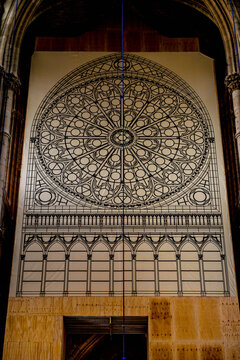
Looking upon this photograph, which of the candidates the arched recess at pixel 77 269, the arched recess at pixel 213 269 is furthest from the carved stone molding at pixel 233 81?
the arched recess at pixel 77 269

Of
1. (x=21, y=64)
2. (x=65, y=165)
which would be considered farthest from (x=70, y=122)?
(x=21, y=64)

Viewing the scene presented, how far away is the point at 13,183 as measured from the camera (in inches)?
491

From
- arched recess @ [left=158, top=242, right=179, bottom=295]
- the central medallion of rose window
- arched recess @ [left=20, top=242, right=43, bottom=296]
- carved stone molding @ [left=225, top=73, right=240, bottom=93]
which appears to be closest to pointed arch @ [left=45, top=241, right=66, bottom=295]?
arched recess @ [left=20, top=242, right=43, bottom=296]

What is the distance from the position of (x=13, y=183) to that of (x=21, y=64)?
11.3 ft

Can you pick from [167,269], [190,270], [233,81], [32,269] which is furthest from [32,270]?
[233,81]

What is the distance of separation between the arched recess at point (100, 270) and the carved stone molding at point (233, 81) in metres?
4.67

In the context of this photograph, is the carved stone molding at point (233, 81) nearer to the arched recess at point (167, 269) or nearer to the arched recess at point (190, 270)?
the arched recess at point (190, 270)

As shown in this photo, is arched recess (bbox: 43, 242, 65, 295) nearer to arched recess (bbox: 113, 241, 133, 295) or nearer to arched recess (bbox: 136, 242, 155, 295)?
arched recess (bbox: 113, 241, 133, 295)

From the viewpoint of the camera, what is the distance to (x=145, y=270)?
38.1 feet

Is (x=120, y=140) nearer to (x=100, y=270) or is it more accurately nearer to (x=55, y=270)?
(x=100, y=270)

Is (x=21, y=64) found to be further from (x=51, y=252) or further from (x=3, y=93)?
(x=51, y=252)

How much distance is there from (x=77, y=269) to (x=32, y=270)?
1007 mm

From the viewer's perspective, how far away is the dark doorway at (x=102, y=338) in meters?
11.4

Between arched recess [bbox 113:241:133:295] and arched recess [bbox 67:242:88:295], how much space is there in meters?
0.67
